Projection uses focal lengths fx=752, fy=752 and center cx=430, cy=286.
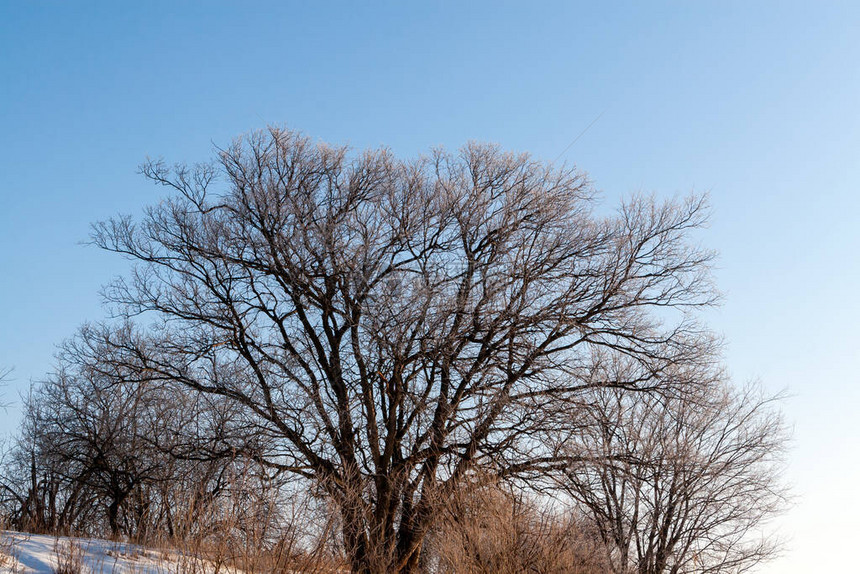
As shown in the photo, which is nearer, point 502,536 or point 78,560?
point 78,560

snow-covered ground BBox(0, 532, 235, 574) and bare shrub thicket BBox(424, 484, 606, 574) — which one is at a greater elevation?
bare shrub thicket BBox(424, 484, 606, 574)

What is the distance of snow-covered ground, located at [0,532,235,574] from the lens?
8195 millimetres

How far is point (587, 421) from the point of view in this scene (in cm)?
1677

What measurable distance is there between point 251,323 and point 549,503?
983 centimetres

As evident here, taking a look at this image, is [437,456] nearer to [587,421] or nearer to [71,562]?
[587,421]

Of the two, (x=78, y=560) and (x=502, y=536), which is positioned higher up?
(x=502, y=536)

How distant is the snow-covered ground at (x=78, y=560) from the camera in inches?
323

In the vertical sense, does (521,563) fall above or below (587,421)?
below

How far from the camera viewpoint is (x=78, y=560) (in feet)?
28.1

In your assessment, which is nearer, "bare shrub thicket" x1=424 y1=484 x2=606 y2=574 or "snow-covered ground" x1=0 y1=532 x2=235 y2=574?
"snow-covered ground" x1=0 y1=532 x2=235 y2=574

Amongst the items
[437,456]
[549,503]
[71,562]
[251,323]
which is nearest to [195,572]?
[71,562]

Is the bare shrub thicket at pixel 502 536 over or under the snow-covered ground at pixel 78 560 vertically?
over

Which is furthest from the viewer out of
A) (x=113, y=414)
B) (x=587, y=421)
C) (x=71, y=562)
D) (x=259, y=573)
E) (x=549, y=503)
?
(x=113, y=414)

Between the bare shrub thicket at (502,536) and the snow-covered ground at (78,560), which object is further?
the bare shrub thicket at (502,536)
